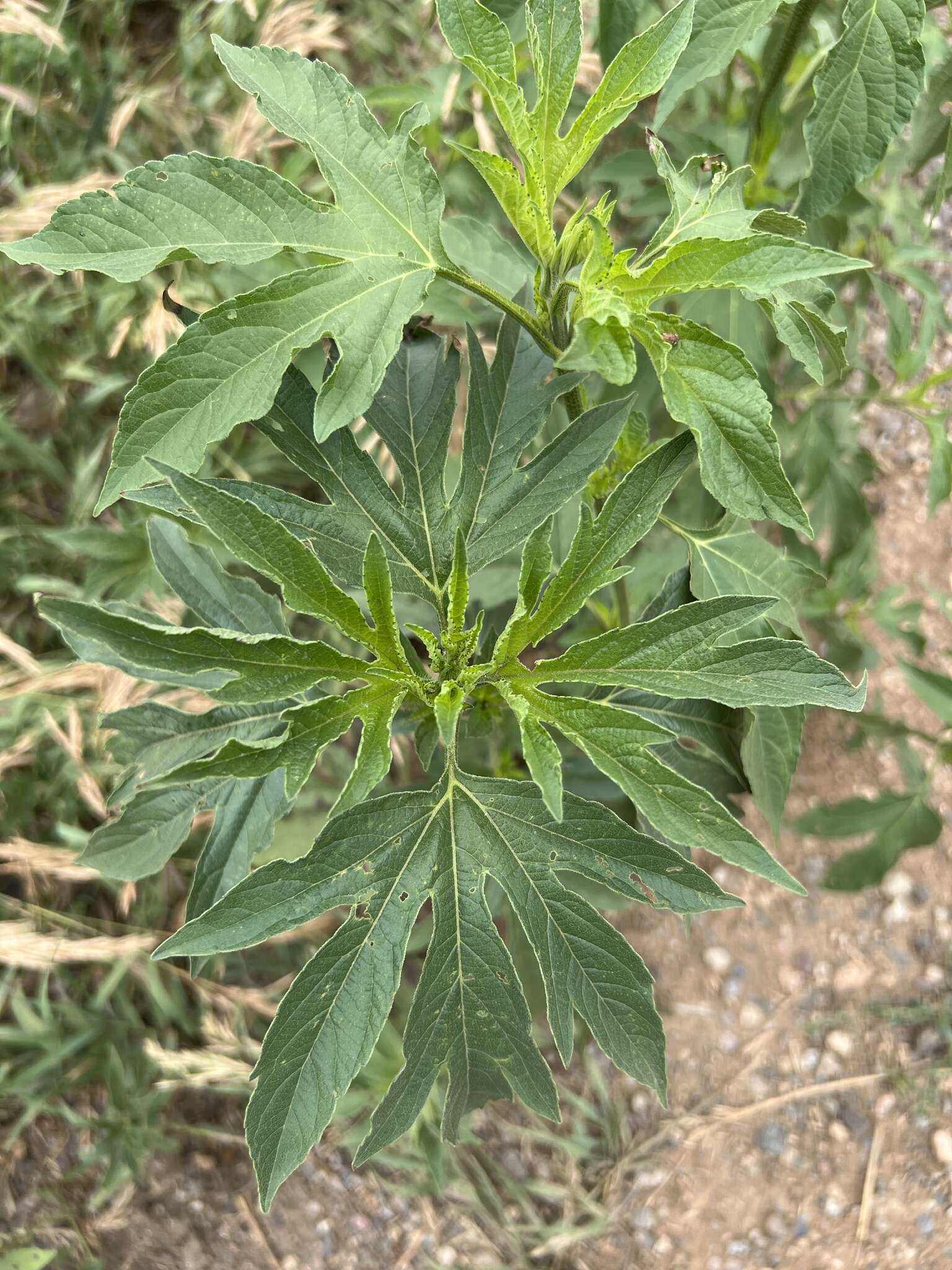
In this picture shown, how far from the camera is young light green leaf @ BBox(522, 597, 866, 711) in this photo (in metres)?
0.89

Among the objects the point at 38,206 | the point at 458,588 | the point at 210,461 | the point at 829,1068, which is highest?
the point at 38,206

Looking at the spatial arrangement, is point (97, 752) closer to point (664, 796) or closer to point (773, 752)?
point (773, 752)

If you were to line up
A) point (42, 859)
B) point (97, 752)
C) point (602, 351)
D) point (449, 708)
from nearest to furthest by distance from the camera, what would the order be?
point (602, 351) → point (449, 708) → point (42, 859) → point (97, 752)

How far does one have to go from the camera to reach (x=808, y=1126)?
240cm

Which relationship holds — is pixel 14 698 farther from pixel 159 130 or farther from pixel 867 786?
pixel 867 786

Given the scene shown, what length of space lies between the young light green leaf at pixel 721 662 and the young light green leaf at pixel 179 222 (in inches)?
18.7

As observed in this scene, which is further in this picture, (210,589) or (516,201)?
(210,589)

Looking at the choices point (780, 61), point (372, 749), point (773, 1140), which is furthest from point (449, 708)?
point (773, 1140)

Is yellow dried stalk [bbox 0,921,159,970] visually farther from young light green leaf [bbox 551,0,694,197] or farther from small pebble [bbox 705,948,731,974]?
young light green leaf [bbox 551,0,694,197]

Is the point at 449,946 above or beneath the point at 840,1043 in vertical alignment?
above

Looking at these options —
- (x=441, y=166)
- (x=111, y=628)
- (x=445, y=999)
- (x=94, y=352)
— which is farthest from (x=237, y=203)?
(x=94, y=352)

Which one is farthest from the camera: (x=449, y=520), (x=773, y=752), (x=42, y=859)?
(x=42, y=859)

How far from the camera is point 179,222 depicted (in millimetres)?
912

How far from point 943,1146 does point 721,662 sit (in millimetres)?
2033
